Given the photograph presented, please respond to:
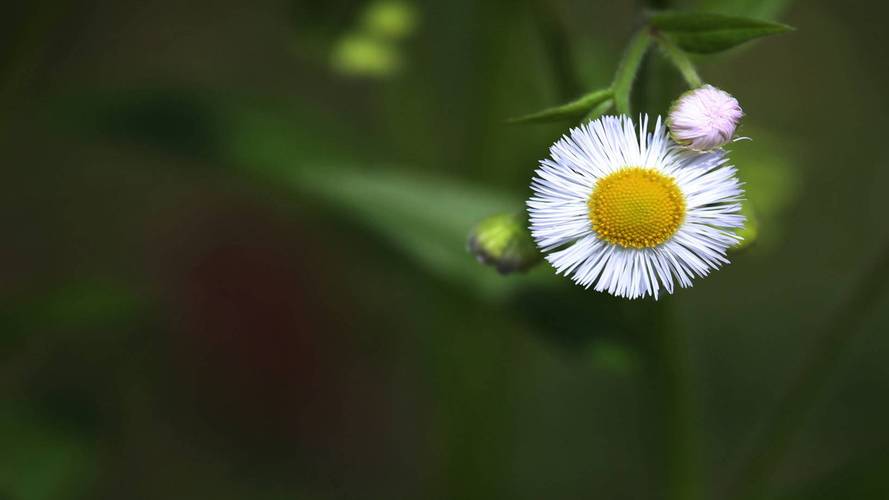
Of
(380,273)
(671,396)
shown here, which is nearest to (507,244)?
(671,396)

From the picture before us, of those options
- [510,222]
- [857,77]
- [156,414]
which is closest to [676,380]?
[510,222]

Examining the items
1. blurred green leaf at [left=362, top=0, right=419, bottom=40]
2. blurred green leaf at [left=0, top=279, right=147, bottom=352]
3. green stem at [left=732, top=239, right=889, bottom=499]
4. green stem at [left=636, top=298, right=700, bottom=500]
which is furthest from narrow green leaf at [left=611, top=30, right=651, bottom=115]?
blurred green leaf at [left=0, top=279, right=147, bottom=352]

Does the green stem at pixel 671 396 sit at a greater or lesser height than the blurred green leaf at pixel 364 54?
→ lesser

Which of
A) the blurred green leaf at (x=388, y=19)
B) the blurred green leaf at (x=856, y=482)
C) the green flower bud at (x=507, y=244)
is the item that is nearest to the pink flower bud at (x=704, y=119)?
the green flower bud at (x=507, y=244)

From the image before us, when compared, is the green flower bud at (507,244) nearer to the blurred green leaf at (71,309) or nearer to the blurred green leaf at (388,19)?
the blurred green leaf at (388,19)

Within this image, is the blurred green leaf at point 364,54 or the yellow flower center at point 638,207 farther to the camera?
the blurred green leaf at point 364,54

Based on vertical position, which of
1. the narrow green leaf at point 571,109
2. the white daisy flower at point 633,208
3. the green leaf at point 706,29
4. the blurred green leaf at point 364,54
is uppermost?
the blurred green leaf at point 364,54

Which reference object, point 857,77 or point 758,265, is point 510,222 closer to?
point 758,265
